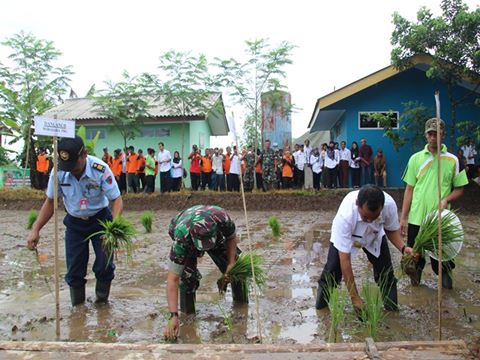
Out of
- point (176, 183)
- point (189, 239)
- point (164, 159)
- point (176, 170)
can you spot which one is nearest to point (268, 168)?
point (176, 170)

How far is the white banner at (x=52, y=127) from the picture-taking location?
344 centimetres

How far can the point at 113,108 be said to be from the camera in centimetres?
1580

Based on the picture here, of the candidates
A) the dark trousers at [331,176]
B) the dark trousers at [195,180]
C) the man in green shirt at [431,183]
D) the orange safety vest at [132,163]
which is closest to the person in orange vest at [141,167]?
the orange safety vest at [132,163]

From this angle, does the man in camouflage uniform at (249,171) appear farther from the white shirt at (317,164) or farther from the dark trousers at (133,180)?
the dark trousers at (133,180)

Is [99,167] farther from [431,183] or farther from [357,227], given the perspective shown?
[431,183]

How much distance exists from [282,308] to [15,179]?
17.7 m

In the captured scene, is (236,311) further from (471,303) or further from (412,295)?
(471,303)

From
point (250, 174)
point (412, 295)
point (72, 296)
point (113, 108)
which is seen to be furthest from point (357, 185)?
point (72, 296)

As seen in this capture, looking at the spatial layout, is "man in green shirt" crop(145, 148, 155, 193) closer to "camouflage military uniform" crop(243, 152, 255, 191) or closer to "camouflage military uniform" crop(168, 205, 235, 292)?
"camouflage military uniform" crop(243, 152, 255, 191)

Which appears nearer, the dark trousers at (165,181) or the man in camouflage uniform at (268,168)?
the man in camouflage uniform at (268,168)

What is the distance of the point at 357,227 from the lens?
3820 millimetres

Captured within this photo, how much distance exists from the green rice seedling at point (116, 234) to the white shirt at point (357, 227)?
1.85m

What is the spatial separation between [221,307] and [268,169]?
1041 centimetres

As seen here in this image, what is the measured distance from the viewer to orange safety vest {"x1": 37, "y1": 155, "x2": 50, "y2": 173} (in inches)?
647
